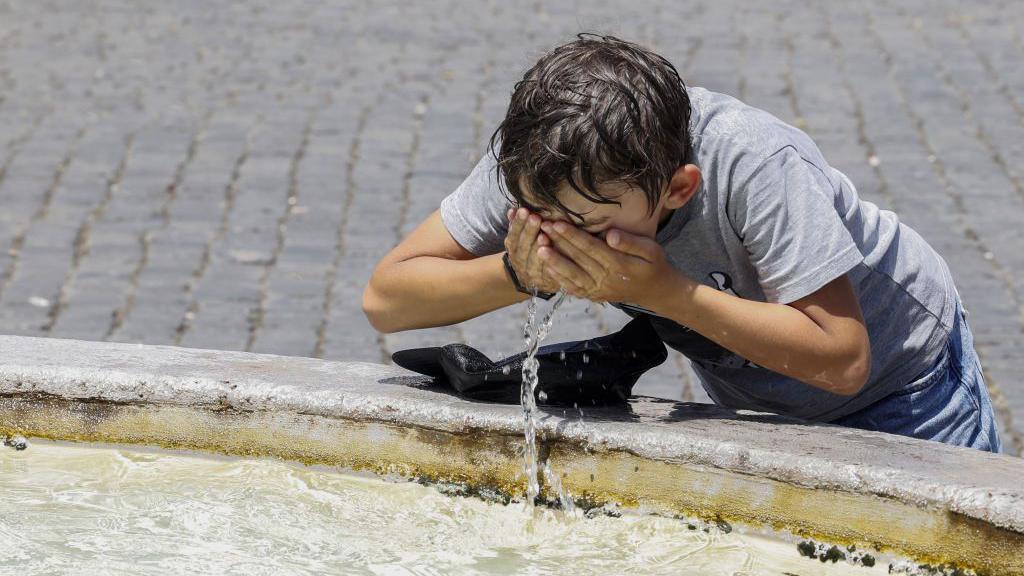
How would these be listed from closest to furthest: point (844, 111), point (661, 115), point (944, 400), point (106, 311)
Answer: point (661, 115), point (944, 400), point (106, 311), point (844, 111)

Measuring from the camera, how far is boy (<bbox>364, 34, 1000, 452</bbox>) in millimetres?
1969

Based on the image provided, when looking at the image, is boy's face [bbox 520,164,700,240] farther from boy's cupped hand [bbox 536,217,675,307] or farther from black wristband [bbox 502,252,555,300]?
black wristband [bbox 502,252,555,300]

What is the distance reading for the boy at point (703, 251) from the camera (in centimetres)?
197

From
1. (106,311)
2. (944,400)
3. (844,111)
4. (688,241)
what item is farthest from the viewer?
(844,111)

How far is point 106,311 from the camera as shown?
15.1ft

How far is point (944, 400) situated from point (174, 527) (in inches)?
52.8

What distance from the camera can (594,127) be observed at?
1.93 metres

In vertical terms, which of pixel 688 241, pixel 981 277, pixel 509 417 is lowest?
pixel 981 277

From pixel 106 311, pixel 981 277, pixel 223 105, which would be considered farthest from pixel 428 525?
pixel 223 105

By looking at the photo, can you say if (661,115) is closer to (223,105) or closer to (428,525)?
(428,525)

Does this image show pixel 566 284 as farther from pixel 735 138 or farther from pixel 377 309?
pixel 377 309

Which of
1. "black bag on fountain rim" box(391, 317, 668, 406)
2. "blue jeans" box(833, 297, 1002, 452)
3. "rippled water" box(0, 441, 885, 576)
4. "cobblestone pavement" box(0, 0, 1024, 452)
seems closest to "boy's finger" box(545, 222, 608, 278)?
"black bag on fountain rim" box(391, 317, 668, 406)

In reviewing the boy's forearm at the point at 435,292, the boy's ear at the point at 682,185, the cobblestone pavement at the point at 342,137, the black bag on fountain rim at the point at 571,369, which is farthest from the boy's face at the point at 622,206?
the cobblestone pavement at the point at 342,137

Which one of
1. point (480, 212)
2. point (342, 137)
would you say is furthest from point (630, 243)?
point (342, 137)
